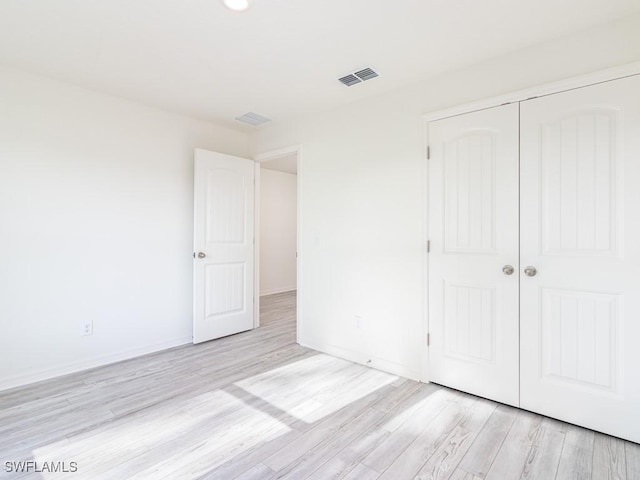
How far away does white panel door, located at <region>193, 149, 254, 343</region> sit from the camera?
11.6 ft

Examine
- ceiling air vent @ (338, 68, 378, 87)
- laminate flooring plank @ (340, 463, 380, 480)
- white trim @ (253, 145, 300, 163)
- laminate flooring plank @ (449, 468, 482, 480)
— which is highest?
ceiling air vent @ (338, 68, 378, 87)

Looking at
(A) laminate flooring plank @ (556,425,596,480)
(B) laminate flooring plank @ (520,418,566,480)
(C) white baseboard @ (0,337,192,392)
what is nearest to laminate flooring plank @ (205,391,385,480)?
(B) laminate flooring plank @ (520,418,566,480)

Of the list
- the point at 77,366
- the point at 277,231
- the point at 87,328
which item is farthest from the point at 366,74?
the point at 277,231

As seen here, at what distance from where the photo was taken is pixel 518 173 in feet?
7.15

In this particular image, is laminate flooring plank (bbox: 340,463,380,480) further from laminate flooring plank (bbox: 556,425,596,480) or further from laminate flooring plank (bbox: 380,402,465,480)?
laminate flooring plank (bbox: 556,425,596,480)

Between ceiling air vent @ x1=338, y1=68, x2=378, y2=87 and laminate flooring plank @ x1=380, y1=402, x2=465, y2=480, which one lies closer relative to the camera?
laminate flooring plank @ x1=380, y1=402, x2=465, y2=480

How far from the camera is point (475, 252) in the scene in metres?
2.37

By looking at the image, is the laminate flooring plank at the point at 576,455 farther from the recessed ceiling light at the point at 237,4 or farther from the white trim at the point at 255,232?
the white trim at the point at 255,232

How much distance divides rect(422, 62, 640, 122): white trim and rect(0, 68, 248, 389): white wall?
2.67 metres

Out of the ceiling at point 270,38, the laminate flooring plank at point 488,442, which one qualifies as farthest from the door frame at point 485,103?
A: the laminate flooring plank at point 488,442

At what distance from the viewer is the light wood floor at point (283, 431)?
5.40ft

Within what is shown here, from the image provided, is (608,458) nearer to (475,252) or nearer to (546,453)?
(546,453)

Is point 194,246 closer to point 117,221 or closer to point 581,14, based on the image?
point 117,221

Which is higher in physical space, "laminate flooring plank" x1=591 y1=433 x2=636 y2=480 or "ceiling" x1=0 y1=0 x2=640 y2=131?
"ceiling" x1=0 y1=0 x2=640 y2=131
